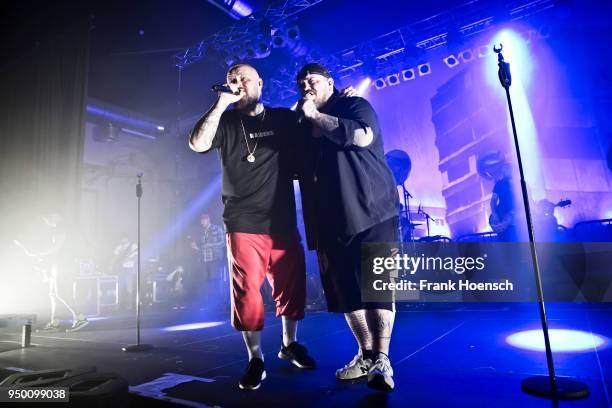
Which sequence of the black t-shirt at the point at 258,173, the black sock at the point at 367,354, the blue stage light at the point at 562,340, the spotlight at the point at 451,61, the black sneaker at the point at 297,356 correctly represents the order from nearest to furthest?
the black sock at the point at 367,354
the black t-shirt at the point at 258,173
the black sneaker at the point at 297,356
the blue stage light at the point at 562,340
the spotlight at the point at 451,61

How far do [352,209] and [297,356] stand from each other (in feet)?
3.40

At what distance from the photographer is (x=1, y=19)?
249 inches

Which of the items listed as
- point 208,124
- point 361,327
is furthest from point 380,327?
point 208,124

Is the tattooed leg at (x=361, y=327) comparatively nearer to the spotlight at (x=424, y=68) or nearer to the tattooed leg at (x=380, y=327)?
the tattooed leg at (x=380, y=327)

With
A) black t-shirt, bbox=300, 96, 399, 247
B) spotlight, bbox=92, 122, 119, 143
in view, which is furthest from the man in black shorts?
spotlight, bbox=92, 122, 119, 143

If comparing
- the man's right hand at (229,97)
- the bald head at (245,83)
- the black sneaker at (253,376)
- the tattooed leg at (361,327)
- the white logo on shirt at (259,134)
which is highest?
the bald head at (245,83)

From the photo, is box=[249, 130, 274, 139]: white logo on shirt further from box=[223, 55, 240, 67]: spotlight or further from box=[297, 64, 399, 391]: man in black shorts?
box=[223, 55, 240, 67]: spotlight

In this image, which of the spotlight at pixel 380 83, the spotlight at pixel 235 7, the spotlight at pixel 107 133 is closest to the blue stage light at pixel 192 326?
the spotlight at pixel 235 7

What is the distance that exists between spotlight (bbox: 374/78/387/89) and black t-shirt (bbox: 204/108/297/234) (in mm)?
6045

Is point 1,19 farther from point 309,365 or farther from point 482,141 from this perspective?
point 482,141

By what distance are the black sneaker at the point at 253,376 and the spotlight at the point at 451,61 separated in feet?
22.6

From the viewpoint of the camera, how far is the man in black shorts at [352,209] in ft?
6.49

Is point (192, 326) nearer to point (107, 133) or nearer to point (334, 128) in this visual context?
point (334, 128)

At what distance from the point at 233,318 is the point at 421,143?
594 cm
